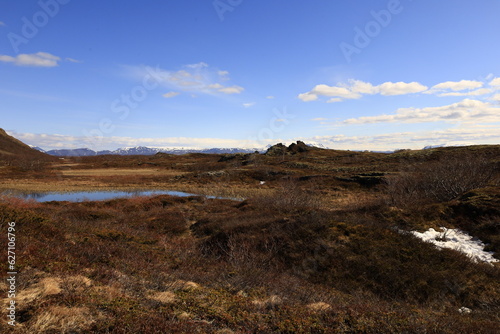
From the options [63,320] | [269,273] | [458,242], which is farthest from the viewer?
[458,242]

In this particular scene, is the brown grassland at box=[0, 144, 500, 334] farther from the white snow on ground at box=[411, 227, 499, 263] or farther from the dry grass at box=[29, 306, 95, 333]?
the white snow on ground at box=[411, 227, 499, 263]

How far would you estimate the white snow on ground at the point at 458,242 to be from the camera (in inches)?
478

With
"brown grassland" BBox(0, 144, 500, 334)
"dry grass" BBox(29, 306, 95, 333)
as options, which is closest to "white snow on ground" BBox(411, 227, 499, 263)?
"brown grassland" BBox(0, 144, 500, 334)

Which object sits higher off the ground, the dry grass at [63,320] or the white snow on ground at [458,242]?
the dry grass at [63,320]

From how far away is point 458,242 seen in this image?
1384cm

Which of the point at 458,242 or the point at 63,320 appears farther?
the point at 458,242

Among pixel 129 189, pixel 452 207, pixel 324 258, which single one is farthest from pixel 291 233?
pixel 129 189

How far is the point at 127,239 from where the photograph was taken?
13.6m

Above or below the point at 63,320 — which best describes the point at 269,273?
below

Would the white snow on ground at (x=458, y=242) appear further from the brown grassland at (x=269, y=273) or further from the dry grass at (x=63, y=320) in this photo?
the dry grass at (x=63, y=320)

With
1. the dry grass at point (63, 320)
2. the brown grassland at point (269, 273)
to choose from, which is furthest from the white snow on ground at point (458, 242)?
the dry grass at point (63, 320)

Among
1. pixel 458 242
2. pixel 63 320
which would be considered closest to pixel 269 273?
pixel 63 320

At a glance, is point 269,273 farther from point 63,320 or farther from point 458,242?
point 458,242

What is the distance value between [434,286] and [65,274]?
12.4 metres
